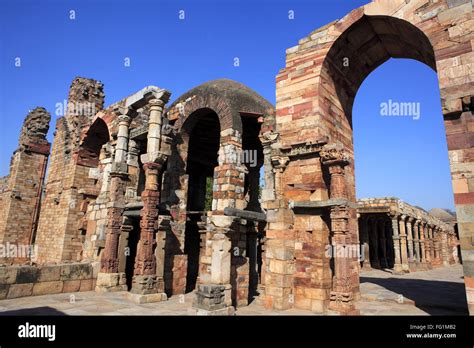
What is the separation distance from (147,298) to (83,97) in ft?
47.9

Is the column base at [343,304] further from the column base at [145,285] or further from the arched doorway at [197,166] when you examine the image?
the arched doorway at [197,166]

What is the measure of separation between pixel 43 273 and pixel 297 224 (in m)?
7.93

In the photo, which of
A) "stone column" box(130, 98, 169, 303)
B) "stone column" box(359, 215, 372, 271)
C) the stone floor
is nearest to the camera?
the stone floor

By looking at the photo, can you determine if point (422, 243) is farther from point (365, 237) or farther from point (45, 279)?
point (45, 279)

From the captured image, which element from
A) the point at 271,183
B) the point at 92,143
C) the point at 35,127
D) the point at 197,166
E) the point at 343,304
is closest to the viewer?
the point at 343,304

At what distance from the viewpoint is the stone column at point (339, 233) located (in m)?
6.50

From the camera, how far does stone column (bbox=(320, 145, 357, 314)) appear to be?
21.3ft

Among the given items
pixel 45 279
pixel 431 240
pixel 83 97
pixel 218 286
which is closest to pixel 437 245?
pixel 431 240

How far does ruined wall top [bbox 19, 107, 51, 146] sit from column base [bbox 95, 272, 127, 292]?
14808 millimetres

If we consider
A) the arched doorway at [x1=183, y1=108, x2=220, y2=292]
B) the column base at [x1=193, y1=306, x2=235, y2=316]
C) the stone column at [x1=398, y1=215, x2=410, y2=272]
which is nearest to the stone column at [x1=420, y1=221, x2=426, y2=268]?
the stone column at [x1=398, y1=215, x2=410, y2=272]

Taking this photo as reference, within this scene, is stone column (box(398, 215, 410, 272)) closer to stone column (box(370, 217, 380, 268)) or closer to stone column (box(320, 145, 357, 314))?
stone column (box(370, 217, 380, 268))

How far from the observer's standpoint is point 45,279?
9070 millimetres
